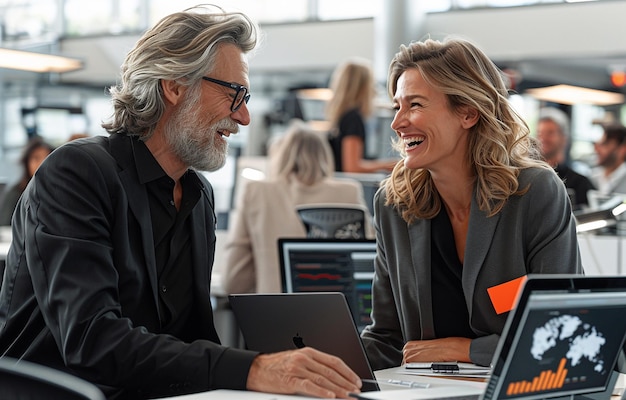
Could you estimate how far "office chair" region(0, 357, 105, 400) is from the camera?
1.47 meters

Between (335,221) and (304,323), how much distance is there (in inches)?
89.1

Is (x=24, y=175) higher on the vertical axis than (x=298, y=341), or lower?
lower

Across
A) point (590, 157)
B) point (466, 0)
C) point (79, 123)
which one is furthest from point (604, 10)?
point (79, 123)

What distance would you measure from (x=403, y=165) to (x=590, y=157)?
11603mm

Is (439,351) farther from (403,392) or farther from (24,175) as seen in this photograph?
(24,175)

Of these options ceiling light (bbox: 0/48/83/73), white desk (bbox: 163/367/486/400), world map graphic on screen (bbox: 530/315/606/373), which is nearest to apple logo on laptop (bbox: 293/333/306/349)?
white desk (bbox: 163/367/486/400)

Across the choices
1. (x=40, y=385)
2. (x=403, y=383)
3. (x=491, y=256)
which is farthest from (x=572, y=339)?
(x=40, y=385)

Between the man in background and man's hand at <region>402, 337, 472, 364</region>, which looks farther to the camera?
the man in background

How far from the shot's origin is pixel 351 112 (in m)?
6.90

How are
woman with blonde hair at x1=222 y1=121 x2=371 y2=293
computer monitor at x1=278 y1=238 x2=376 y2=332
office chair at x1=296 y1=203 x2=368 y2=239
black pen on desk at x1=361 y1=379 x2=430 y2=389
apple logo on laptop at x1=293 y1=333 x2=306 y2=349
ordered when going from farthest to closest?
woman with blonde hair at x1=222 y1=121 x2=371 y2=293 → office chair at x1=296 y1=203 x2=368 y2=239 → computer monitor at x1=278 y1=238 x2=376 y2=332 → apple logo on laptop at x1=293 y1=333 x2=306 y2=349 → black pen on desk at x1=361 y1=379 x2=430 y2=389

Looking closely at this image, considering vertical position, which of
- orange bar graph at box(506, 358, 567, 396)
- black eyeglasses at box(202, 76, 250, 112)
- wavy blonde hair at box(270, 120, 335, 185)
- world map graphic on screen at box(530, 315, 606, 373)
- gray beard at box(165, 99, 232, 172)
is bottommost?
wavy blonde hair at box(270, 120, 335, 185)

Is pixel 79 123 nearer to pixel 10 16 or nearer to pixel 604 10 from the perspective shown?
pixel 10 16

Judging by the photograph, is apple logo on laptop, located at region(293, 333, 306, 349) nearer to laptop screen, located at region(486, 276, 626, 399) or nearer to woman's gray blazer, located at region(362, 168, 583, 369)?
woman's gray blazer, located at region(362, 168, 583, 369)

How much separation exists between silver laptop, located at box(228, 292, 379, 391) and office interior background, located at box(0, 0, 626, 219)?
4105 mm
